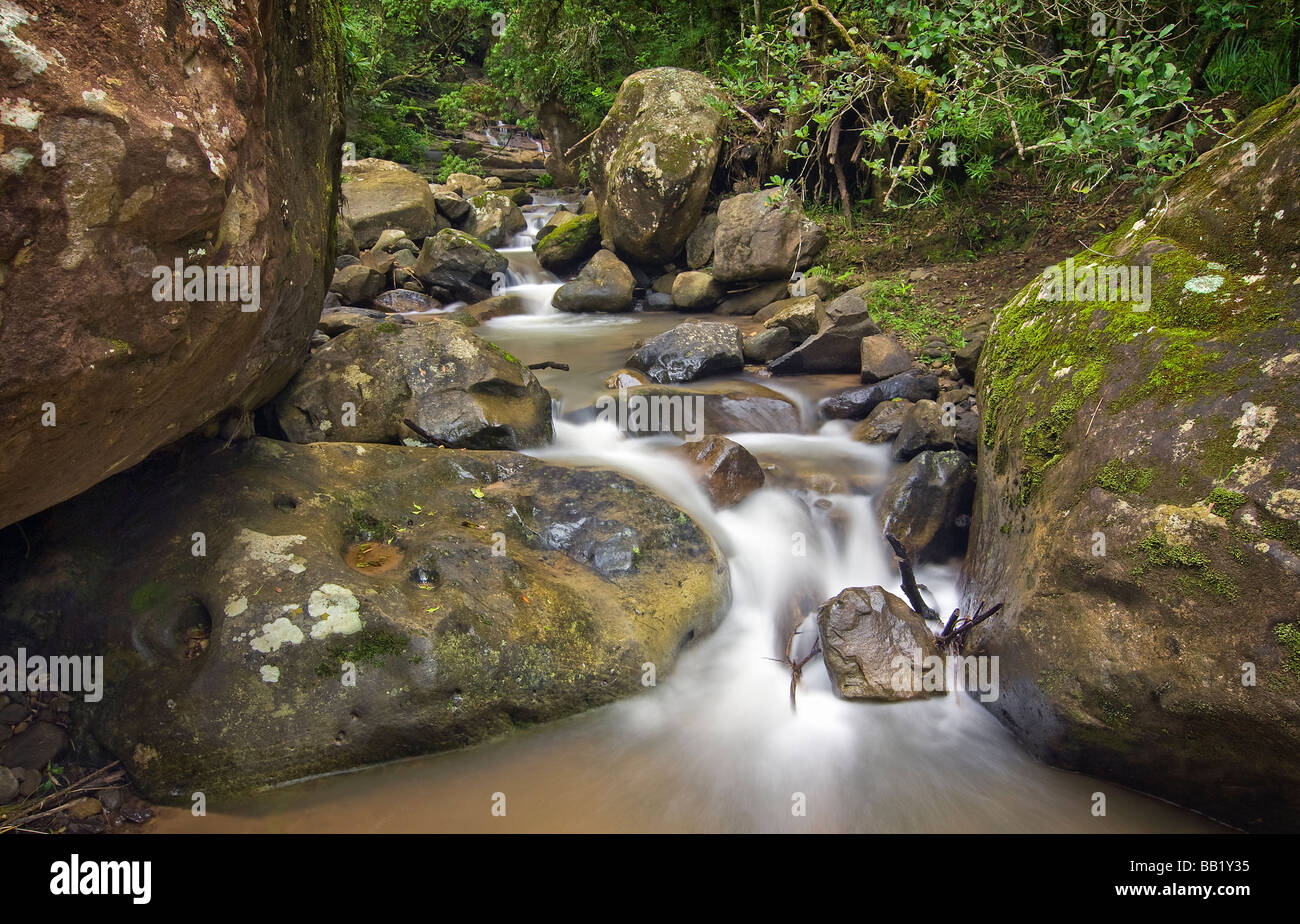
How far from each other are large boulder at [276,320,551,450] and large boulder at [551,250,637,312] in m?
5.26

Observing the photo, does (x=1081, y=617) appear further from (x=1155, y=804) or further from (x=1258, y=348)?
(x=1258, y=348)

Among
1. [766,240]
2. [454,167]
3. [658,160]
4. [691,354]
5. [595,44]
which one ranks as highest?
[595,44]

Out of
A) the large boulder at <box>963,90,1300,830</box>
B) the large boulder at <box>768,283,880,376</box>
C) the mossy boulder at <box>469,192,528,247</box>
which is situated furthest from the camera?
the mossy boulder at <box>469,192,528,247</box>

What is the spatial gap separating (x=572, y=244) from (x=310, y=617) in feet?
33.3

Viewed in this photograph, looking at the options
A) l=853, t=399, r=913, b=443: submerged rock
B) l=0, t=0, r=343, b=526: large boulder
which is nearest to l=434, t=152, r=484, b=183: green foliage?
l=853, t=399, r=913, b=443: submerged rock

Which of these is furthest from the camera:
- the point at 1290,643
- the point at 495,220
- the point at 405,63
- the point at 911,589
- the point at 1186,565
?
the point at 405,63

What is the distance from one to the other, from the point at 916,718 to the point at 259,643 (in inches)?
124

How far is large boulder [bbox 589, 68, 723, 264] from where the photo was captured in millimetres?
11102

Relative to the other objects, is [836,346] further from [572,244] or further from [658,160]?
[572,244]

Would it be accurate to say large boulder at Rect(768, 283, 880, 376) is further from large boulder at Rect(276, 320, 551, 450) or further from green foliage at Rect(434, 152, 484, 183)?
green foliage at Rect(434, 152, 484, 183)

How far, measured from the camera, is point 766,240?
10016 millimetres

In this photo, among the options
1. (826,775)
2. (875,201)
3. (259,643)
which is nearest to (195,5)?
(259,643)

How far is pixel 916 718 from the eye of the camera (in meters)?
4.03

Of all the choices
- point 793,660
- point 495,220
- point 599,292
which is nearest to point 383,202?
point 495,220
